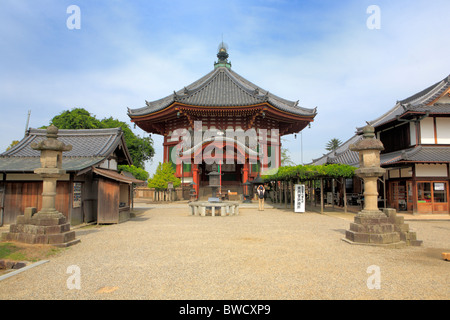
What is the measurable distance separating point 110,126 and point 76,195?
2645 centimetres

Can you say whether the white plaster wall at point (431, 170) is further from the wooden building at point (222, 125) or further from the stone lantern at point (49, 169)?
the stone lantern at point (49, 169)

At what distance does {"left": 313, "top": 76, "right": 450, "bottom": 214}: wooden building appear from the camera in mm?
17047

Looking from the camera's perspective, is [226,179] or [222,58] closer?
[226,179]

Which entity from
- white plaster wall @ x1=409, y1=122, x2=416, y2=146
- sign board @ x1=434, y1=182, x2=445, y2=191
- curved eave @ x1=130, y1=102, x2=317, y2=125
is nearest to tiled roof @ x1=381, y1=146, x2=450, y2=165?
white plaster wall @ x1=409, y1=122, x2=416, y2=146

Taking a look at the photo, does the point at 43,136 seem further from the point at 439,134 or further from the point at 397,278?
the point at 439,134

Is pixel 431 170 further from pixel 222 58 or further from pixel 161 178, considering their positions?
pixel 222 58

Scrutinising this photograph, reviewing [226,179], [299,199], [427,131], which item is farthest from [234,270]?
[226,179]

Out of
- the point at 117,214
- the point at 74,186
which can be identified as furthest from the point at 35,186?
the point at 117,214

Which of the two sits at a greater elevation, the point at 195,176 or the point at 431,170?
the point at 431,170

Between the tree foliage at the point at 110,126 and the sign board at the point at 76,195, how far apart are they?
21212 mm

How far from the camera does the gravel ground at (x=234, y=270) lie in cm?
446

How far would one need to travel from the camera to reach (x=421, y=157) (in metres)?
16.7

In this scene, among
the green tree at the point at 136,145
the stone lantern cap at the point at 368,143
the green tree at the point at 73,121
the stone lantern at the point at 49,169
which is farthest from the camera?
the green tree at the point at 136,145

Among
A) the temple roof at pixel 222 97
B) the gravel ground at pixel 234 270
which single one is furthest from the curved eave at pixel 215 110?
the gravel ground at pixel 234 270
